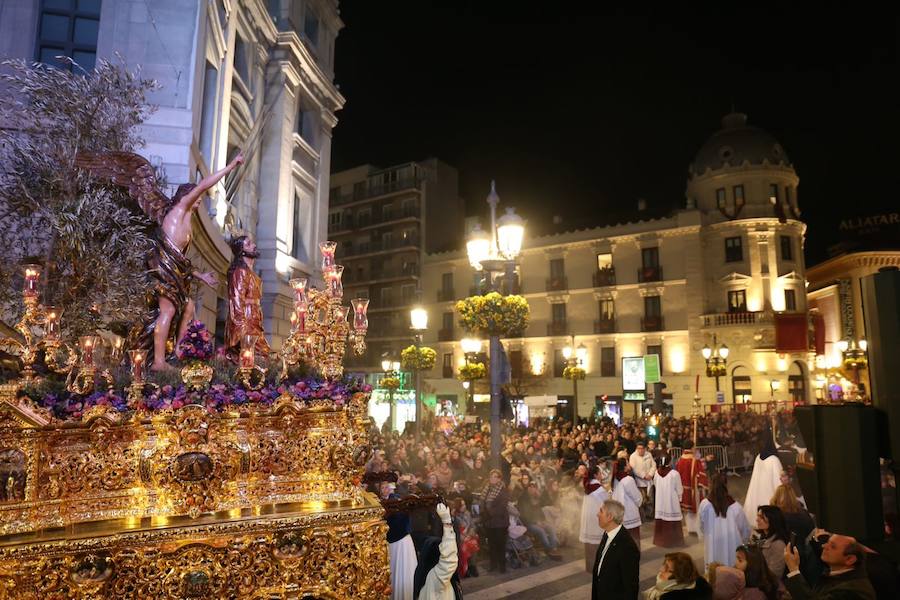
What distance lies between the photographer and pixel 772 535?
659 centimetres

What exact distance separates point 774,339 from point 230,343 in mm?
34877

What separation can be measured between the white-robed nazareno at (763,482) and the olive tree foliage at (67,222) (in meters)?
10.1

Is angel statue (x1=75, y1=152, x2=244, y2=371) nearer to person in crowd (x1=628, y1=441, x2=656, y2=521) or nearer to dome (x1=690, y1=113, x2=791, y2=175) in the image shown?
person in crowd (x1=628, y1=441, x2=656, y2=521)

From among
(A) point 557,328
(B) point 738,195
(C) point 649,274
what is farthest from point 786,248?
(A) point 557,328

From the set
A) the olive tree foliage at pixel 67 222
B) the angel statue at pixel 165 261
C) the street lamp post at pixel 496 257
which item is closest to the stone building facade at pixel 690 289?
the street lamp post at pixel 496 257

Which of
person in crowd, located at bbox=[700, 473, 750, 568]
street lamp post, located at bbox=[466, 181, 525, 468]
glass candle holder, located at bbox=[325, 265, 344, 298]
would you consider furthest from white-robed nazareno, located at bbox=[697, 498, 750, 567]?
glass candle holder, located at bbox=[325, 265, 344, 298]

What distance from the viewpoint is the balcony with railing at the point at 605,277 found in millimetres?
38875

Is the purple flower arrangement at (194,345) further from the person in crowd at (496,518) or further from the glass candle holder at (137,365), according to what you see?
the person in crowd at (496,518)

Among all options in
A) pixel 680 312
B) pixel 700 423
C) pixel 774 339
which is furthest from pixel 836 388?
pixel 700 423

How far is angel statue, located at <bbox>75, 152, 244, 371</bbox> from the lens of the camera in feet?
19.4

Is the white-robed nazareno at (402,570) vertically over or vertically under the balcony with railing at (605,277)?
under

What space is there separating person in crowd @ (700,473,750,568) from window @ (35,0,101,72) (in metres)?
13.9

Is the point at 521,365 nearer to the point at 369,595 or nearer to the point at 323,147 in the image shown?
the point at 323,147

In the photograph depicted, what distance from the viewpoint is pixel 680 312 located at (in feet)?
120
